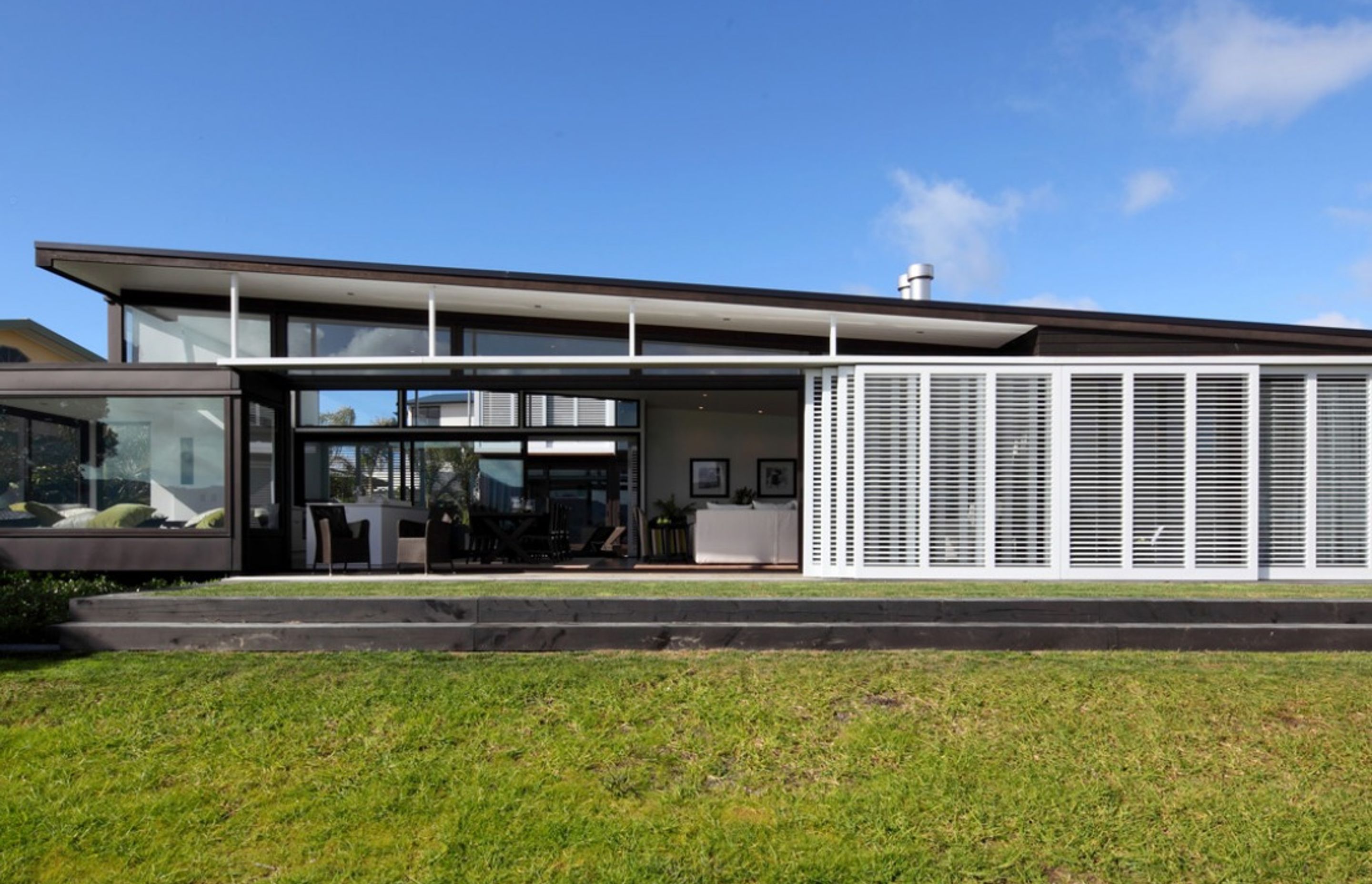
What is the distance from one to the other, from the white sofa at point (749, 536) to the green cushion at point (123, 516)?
255 inches

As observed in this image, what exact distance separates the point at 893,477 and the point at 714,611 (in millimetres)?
3681

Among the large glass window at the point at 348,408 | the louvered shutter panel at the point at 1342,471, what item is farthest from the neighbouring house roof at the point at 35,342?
the louvered shutter panel at the point at 1342,471

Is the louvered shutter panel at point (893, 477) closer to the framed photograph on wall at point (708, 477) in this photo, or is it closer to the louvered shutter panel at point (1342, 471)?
the louvered shutter panel at point (1342, 471)

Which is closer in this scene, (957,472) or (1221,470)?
(1221,470)

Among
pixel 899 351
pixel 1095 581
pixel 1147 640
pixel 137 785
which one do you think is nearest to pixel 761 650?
pixel 1147 640

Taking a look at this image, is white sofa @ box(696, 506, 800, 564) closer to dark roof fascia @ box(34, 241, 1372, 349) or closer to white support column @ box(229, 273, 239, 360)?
dark roof fascia @ box(34, 241, 1372, 349)

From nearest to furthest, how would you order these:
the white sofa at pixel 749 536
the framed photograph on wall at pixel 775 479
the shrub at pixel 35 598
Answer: the shrub at pixel 35 598 → the white sofa at pixel 749 536 → the framed photograph on wall at pixel 775 479

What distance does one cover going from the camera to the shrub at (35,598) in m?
6.44

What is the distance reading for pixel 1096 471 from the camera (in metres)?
9.06

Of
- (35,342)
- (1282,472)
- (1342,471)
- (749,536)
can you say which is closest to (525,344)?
(749,536)

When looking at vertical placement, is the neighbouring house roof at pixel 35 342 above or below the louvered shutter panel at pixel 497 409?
above

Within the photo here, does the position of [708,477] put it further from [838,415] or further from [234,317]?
[234,317]

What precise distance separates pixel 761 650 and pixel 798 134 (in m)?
10.7

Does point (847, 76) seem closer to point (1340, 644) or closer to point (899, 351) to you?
point (899, 351)
